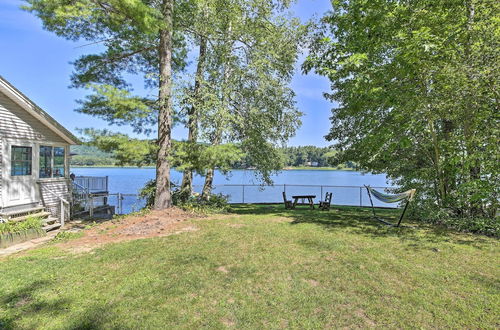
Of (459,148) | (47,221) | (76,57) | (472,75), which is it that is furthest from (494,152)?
(76,57)

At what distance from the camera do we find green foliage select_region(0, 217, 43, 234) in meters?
6.24

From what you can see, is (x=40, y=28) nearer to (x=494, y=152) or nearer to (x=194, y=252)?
(x=194, y=252)

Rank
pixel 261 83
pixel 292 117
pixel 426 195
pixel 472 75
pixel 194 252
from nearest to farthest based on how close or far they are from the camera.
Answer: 1. pixel 194 252
2. pixel 472 75
3. pixel 426 195
4. pixel 261 83
5. pixel 292 117

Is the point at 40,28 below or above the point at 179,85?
above

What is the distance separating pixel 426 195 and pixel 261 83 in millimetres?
7392

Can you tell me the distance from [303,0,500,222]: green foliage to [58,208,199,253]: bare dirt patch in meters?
6.42

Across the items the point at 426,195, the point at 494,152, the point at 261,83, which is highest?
the point at 261,83

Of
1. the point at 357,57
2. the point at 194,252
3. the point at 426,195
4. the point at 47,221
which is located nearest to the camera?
the point at 194,252

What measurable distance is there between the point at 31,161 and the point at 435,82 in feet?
42.6

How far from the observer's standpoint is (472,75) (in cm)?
637

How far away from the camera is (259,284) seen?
3693mm

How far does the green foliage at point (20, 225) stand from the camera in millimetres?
6238

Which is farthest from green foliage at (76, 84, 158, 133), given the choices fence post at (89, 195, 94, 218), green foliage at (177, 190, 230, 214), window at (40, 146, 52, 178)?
fence post at (89, 195, 94, 218)

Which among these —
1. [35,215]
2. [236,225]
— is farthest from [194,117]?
[35,215]
